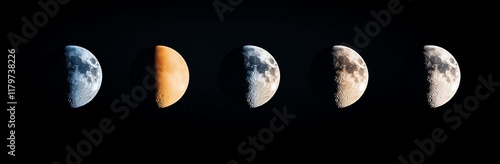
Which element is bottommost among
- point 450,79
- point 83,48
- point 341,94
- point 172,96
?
point 450,79

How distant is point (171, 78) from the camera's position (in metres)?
12.2

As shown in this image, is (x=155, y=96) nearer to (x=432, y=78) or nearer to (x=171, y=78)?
(x=171, y=78)

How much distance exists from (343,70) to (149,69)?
4.86 metres

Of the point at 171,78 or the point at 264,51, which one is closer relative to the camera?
the point at 171,78

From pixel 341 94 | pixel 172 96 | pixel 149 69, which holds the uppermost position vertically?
pixel 149 69

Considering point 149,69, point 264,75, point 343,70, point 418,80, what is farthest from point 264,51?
point 418,80

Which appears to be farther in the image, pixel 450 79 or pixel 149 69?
pixel 450 79

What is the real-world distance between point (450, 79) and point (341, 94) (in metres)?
3.11

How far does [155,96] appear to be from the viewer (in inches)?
485

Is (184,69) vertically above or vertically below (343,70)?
above

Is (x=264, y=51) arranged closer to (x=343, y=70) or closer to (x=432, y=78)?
(x=343, y=70)

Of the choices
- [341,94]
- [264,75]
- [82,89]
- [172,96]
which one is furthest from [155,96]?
[341,94]

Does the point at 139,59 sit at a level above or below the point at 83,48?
below

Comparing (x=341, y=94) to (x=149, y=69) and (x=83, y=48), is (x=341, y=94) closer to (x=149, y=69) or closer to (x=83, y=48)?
(x=149, y=69)
